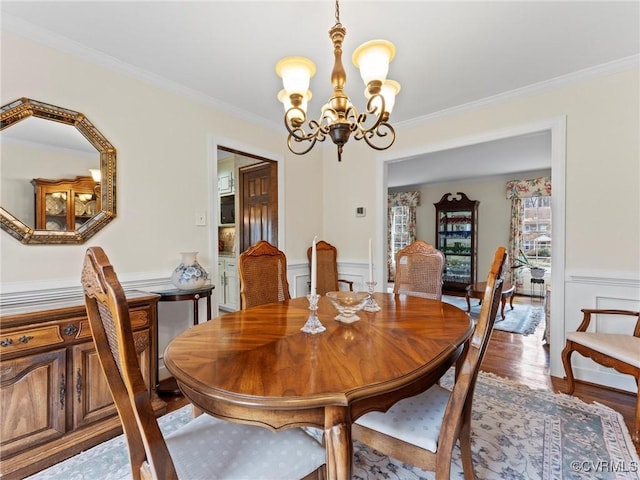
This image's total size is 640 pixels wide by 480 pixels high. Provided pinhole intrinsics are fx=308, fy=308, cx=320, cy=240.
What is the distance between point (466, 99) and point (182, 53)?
7.84 ft

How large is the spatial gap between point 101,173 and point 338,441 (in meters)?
2.30

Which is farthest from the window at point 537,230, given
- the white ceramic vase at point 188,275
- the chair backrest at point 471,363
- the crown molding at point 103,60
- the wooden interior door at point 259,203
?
the white ceramic vase at point 188,275

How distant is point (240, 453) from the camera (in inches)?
38.2

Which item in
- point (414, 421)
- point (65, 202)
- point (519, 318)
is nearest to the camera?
point (414, 421)

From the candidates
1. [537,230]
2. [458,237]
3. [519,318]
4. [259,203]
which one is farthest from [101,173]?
[537,230]

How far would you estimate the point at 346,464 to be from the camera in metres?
0.83

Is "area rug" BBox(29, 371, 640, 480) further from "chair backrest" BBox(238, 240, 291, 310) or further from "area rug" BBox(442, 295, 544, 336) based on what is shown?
"area rug" BBox(442, 295, 544, 336)

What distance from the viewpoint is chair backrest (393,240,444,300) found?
2.42 metres

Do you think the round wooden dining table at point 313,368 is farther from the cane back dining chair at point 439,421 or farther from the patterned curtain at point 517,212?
the patterned curtain at point 517,212

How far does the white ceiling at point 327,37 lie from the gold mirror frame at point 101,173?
0.43 metres

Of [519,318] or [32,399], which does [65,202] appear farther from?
[519,318]

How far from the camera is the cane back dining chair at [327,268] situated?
3506 millimetres

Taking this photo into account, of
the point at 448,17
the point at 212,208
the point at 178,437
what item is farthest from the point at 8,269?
the point at 448,17

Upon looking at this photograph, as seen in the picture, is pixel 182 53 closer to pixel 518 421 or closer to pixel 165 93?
pixel 165 93
